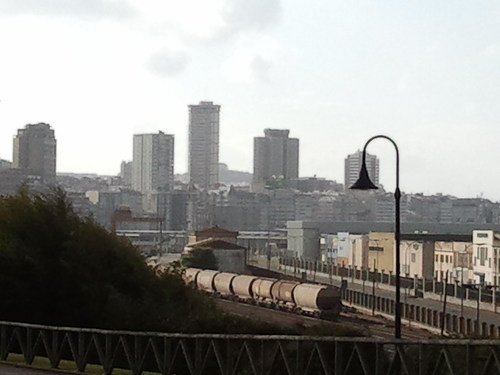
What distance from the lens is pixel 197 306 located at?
4472 centimetres

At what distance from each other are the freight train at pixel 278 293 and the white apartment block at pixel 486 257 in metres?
26.1

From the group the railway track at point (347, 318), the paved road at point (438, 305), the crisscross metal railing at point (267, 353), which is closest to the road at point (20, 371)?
the crisscross metal railing at point (267, 353)

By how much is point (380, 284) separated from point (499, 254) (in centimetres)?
1346

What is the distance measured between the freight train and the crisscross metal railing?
45.9 metres

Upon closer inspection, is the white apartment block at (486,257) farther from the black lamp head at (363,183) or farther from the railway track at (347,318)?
the black lamp head at (363,183)

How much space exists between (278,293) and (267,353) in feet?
230

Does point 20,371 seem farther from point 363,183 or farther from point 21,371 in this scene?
point 363,183

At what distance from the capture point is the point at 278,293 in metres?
89.4

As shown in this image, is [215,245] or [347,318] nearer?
[347,318]

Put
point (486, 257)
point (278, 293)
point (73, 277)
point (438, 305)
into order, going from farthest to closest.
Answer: point (486, 257), point (438, 305), point (278, 293), point (73, 277)

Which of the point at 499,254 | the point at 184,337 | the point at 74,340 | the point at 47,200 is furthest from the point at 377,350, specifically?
the point at 499,254

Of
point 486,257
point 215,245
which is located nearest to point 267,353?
point 486,257

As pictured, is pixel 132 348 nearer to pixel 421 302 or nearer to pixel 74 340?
pixel 74 340

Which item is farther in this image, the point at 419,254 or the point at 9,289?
the point at 419,254
